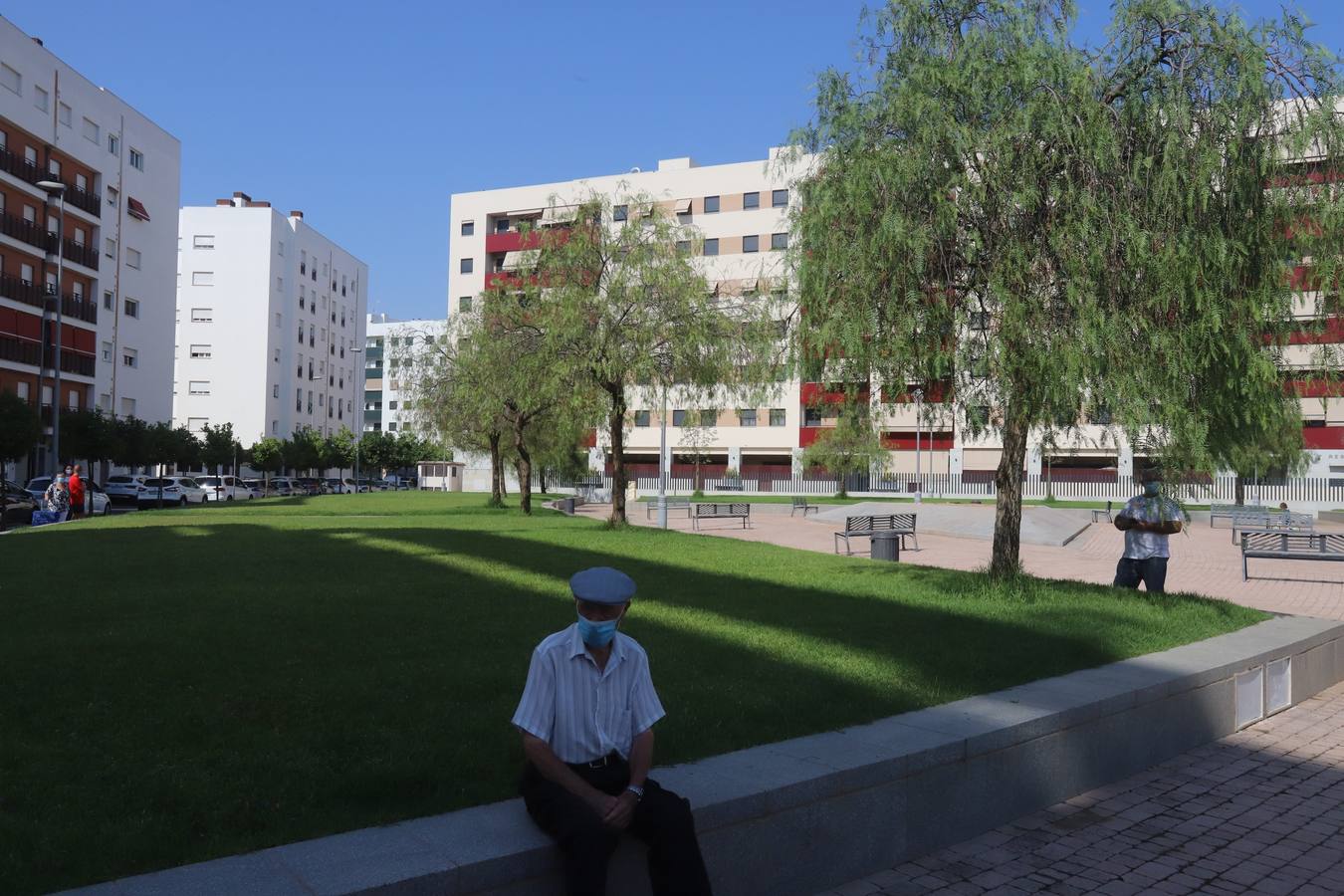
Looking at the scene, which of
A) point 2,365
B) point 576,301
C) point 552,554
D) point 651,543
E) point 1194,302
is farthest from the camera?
point 2,365

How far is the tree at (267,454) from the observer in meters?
72.6

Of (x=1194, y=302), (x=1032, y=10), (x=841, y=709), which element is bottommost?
(x=841, y=709)

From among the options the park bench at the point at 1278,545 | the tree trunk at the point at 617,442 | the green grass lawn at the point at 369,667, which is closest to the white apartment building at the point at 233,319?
the tree trunk at the point at 617,442

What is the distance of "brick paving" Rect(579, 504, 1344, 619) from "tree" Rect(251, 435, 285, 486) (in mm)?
48532

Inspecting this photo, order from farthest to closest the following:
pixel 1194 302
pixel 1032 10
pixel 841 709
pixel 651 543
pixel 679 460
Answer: pixel 679 460 < pixel 651 543 < pixel 1032 10 < pixel 1194 302 < pixel 841 709

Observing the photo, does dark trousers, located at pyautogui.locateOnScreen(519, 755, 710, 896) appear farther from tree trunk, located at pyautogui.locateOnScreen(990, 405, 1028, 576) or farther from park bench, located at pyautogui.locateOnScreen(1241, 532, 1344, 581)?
park bench, located at pyautogui.locateOnScreen(1241, 532, 1344, 581)

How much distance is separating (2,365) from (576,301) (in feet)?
114

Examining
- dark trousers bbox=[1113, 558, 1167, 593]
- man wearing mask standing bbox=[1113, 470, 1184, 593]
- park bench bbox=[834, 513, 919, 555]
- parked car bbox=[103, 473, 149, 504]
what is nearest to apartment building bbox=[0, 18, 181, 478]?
parked car bbox=[103, 473, 149, 504]

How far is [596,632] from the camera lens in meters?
3.91

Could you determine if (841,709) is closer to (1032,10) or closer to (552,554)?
(1032,10)

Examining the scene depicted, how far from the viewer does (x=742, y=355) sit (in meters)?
22.0

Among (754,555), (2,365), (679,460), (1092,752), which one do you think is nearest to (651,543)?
(754,555)

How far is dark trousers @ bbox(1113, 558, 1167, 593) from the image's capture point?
11.2 meters

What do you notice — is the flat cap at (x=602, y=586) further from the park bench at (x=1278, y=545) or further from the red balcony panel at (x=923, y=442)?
the red balcony panel at (x=923, y=442)
